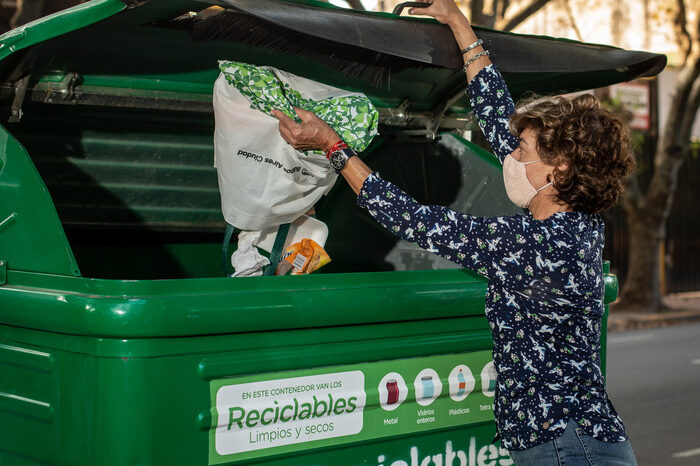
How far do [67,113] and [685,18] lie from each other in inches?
430

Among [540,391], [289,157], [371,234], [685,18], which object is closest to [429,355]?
[540,391]

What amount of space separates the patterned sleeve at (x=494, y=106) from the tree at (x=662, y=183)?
1033 cm

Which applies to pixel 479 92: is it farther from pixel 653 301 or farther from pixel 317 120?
pixel 653 301

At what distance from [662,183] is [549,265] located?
11432 mm

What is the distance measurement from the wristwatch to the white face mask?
0.41 metres

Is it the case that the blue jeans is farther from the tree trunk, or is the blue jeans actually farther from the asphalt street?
the tree trunk

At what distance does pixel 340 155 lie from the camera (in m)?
2.26

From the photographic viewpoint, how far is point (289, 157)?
2615 mm

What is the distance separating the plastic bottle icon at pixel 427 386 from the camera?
8.09 feet

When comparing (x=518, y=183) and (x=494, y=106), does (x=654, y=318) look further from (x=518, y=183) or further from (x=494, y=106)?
(x=518, y=183)

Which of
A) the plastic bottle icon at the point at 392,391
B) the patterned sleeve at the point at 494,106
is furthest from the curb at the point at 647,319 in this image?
the plastic bottle icon at the point at 392,391

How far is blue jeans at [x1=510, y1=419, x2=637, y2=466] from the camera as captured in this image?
6.75ft

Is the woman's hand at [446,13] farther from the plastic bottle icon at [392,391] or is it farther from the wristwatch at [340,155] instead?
the plastic bottle icon at [392,391]

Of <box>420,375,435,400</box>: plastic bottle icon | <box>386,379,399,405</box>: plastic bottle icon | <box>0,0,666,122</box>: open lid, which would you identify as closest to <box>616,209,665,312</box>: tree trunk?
<box>0,0,666,122</box>: open lid
